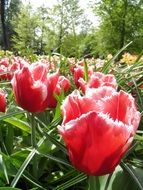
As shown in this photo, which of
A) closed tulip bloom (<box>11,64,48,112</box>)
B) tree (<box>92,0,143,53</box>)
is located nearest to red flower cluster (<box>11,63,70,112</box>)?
closed tulip bloom (<box>11,64,48,112</box>)

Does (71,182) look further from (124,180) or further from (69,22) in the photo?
(69,22)

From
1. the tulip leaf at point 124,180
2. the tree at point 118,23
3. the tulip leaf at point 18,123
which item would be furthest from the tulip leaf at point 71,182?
the tree at point 118,23

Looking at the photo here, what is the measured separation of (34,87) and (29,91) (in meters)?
0.01

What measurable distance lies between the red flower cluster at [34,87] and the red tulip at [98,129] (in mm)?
308

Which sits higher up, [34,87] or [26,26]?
[34,87]

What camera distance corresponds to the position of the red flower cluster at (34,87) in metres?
0.93

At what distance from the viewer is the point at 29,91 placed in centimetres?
96

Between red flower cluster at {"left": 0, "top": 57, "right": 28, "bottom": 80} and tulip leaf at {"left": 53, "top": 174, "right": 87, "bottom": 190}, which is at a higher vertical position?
red flower cluster at {"left": 0, "top": 57, "right": 28, "bottom": 80}

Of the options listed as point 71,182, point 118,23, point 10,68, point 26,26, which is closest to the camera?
point 71,182

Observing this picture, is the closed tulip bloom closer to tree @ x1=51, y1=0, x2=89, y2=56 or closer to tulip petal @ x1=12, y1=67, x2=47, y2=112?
tulip petal @ x1=12, y1=67, x2=47, y2=112

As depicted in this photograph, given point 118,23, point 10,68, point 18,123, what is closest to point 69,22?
point 10,68

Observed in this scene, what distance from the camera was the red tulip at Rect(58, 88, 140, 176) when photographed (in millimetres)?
576

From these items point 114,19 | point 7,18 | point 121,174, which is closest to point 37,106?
point 121,174

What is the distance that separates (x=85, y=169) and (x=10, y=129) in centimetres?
45
